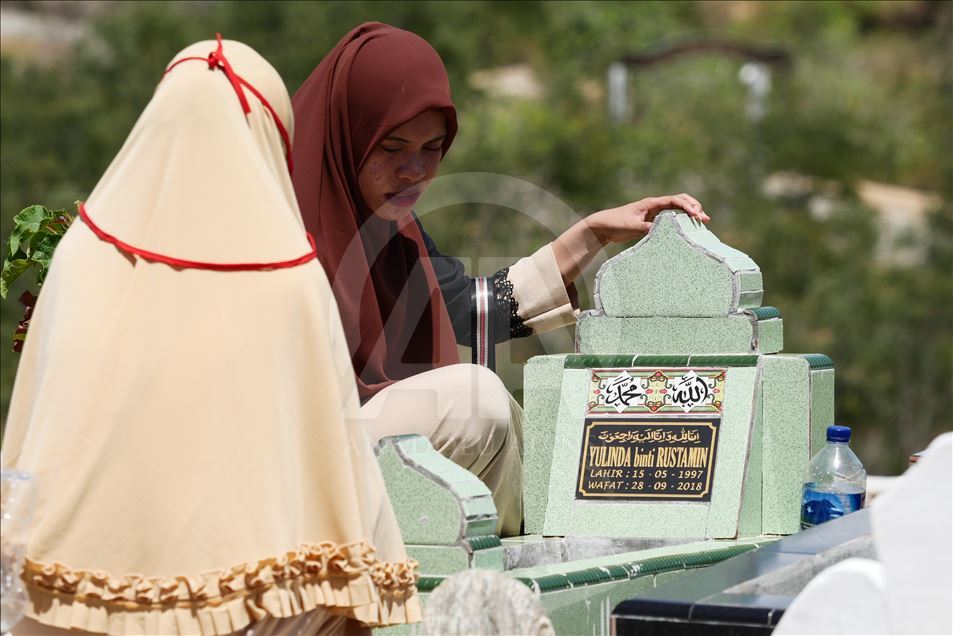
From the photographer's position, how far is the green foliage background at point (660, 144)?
53.3ft

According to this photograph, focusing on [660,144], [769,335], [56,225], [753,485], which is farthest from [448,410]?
[660,144]

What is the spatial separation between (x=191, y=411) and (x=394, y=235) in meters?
1.49

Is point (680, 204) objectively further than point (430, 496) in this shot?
Yes

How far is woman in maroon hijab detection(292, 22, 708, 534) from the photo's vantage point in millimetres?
3512

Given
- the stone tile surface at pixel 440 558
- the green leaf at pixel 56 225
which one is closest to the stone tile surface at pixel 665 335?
the stone tile surface at pixel 440 558

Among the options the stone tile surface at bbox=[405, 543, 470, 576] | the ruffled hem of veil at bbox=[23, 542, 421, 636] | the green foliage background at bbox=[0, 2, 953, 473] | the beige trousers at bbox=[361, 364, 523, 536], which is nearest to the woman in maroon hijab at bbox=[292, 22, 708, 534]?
the beige trousers at bbox=[361, 364, 523, 536]

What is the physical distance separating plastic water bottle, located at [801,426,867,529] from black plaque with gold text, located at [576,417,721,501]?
0.84 ft

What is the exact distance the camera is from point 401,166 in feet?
12.1

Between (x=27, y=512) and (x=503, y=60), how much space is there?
26827 millimetres

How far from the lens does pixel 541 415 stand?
4.07 metres

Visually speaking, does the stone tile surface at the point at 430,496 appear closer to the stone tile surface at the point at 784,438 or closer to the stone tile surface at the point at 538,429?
the stone tile surface at the point at 538,429

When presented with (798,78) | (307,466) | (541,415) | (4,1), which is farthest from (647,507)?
(4,1)

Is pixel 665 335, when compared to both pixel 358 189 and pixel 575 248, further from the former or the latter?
pixel 358 189

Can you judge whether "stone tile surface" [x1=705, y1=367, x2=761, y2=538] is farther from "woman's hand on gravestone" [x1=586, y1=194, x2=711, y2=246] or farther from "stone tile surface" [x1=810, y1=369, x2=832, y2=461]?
"woman's hand on gravestone" [x1=586, y1=194, x2=711, y2=246]
